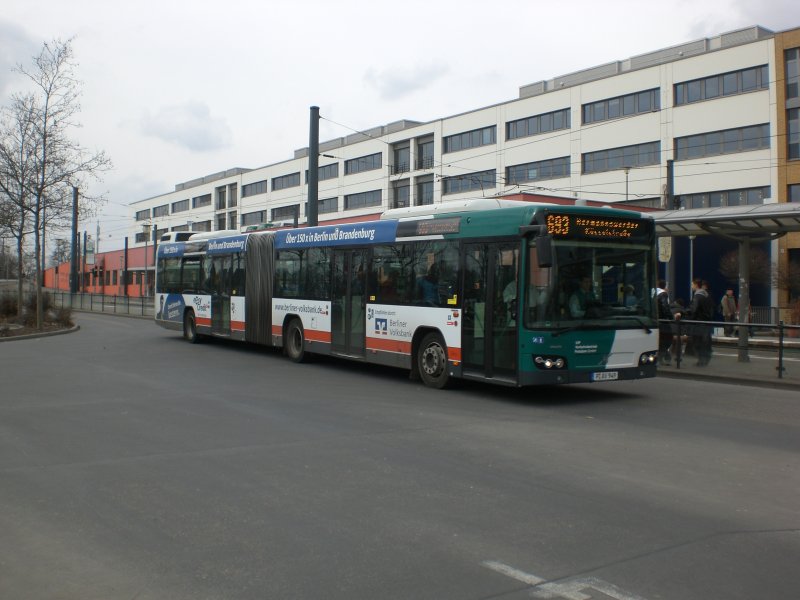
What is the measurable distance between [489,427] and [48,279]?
98.6 meters

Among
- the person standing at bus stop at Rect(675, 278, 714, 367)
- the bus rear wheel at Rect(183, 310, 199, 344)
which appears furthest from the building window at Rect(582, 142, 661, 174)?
the bus rear wheel at Rect(183, 310, 199, 344)

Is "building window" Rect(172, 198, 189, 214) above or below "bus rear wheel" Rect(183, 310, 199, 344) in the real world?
above

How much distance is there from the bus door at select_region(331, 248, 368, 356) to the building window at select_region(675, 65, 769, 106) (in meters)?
36.1

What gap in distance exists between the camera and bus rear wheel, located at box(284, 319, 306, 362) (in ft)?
55.4

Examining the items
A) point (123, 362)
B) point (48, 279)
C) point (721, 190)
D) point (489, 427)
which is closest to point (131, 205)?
point (48, 279)

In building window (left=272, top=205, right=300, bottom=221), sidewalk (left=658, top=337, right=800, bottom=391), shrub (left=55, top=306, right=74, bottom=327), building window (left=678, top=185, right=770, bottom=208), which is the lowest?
sidewalk (left=658, top=337, right=800, bottom=391)

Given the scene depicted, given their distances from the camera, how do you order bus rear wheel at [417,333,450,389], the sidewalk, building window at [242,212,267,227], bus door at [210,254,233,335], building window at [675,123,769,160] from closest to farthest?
bus rear wheel at [417,333,450,389]
the sidewalk
bus door at [210,254,233,335]
building window at [675,123,769,160]
building window at [242,212,267,227]

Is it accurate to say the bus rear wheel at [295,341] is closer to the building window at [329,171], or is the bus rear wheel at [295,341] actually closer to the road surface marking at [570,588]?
the road surface marking at [570,588]

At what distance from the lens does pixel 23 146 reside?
85.2 ft

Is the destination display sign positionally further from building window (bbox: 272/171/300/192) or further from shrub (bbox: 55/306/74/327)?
building window (bbox: 272/171/300/192)

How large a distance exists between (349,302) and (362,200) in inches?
2153

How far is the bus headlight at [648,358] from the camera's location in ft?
38.4

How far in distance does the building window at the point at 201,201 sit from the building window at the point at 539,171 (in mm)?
48124

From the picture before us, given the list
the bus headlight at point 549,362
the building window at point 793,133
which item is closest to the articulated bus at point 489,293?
the bus headlight at point 549,362
